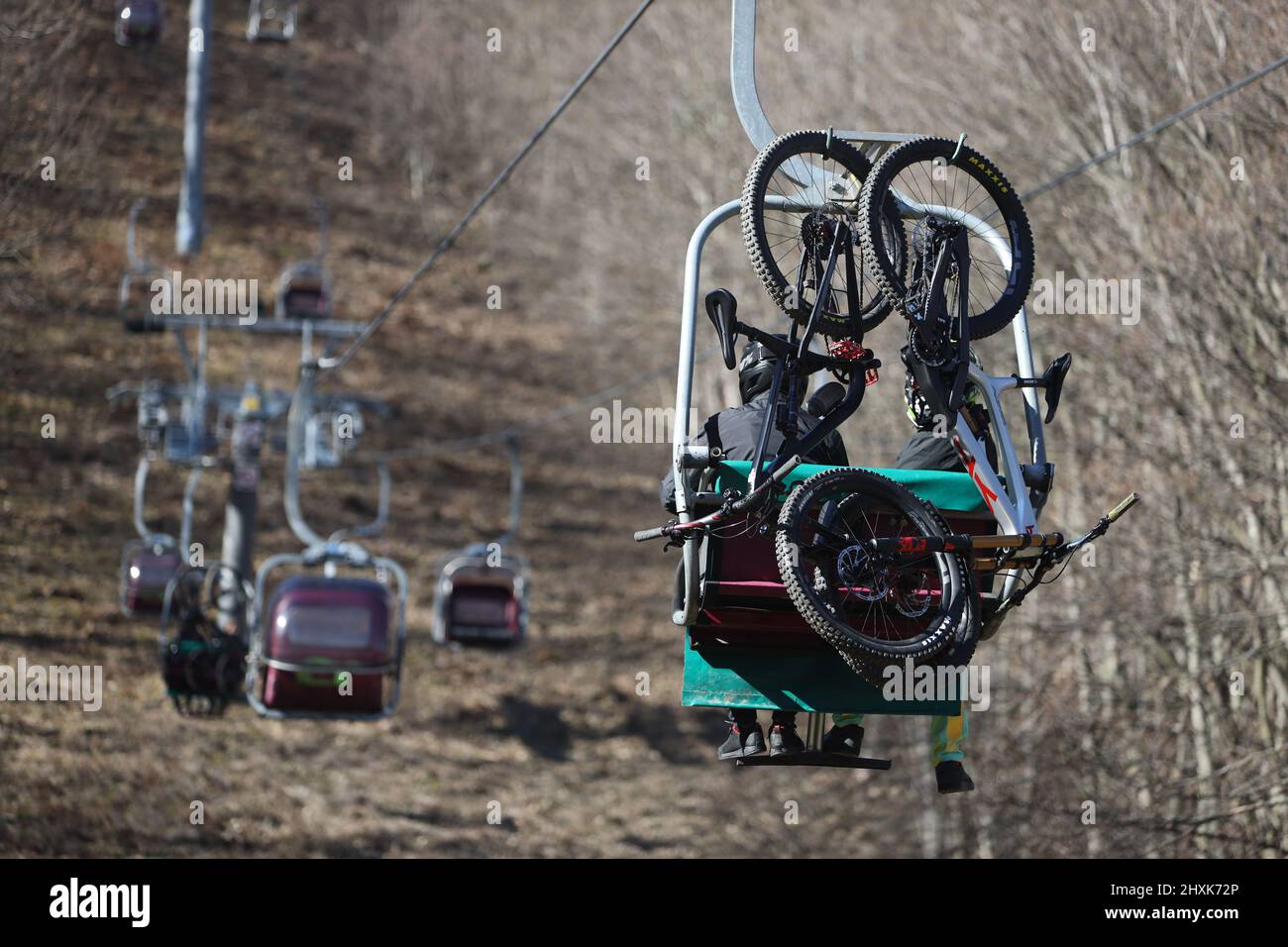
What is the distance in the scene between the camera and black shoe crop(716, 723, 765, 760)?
7.89 metres

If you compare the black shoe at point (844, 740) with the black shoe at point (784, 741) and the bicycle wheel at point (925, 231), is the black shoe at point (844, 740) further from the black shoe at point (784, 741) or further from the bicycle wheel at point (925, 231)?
the bicycle wheel at point (925, 231)

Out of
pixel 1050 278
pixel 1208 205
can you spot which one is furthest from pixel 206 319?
pixel 1208 205

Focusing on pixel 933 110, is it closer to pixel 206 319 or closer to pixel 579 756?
pixel 206 319

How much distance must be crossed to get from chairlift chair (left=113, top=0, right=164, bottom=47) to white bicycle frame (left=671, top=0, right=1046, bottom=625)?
1459cm

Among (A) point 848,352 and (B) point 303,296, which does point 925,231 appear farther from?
(B) point 303,296

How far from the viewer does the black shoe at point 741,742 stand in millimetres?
7891

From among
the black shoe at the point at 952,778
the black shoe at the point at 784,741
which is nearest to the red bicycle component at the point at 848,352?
the black shoe at the point at 784,741

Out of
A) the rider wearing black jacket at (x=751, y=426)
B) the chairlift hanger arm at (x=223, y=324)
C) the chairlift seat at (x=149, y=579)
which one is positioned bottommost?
the rider wearing black jacket at (x=751, y=426)

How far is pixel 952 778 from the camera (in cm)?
810

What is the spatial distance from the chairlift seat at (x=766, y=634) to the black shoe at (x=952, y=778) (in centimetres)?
66

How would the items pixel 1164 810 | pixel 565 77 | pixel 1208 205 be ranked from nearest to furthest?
1. pixel 1208 205
2. pixel 1164 810
3. pixel 565 77

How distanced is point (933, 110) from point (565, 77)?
62.6ft

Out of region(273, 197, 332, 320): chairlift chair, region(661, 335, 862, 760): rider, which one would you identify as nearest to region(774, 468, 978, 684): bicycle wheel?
region(661, 335, 862, 760): rider

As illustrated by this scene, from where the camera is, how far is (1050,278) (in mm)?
18500
